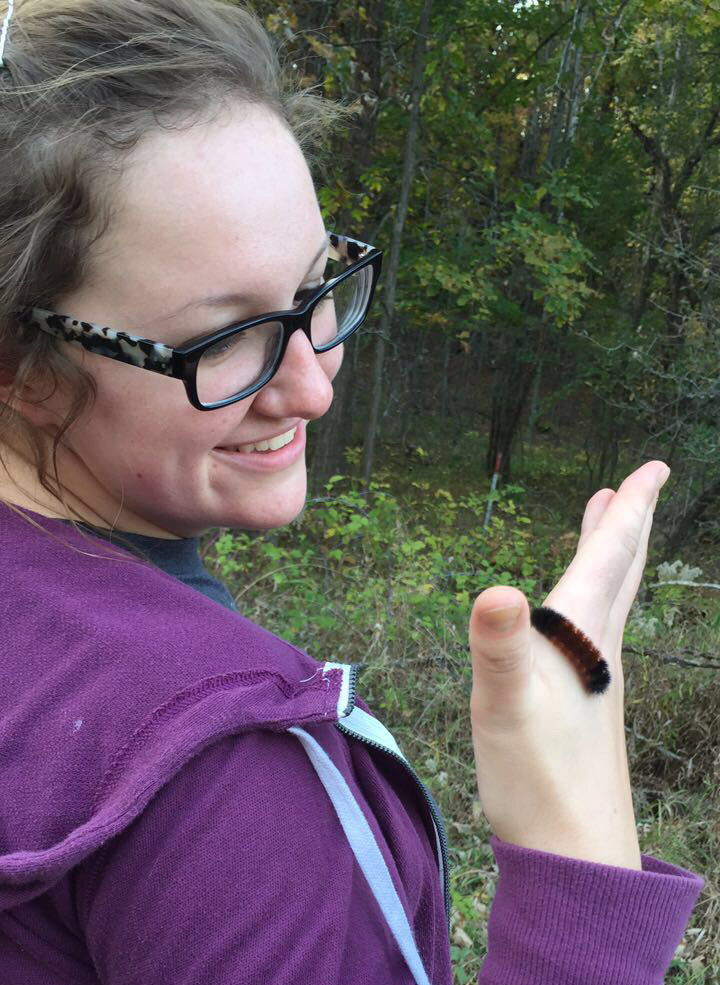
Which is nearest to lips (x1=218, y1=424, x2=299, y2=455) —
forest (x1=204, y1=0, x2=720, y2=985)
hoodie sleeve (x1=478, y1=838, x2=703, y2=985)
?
hoodie sleeve (x1=478, y1=838, x2=703, y2=985)

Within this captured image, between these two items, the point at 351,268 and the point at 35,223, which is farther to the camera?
the point at 351,268

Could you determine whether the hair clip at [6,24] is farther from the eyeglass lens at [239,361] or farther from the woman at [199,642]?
the eyeglass lens at [239,361]

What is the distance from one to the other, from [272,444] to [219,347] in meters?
0.21

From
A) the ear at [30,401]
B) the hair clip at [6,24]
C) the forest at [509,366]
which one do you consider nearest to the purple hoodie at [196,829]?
the ear at [30,401]

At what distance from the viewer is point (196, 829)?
2.23 ft

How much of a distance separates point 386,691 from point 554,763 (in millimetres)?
2818

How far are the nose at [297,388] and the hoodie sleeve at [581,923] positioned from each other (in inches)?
25.0

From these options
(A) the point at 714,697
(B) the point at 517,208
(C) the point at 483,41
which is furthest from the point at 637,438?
(A) the point at 714,697

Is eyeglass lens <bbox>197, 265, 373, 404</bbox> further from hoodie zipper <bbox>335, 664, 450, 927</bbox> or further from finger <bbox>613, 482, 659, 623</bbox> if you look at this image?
finger <bbox>613, 482, 659, 623</bbox>

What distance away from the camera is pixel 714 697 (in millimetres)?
3340

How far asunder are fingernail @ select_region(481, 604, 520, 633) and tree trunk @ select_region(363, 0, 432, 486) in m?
8.05

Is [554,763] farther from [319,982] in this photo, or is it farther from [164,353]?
[164,353]

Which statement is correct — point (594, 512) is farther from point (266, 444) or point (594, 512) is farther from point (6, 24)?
point (6, 24)

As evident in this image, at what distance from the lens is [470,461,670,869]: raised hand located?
0.75 metres
